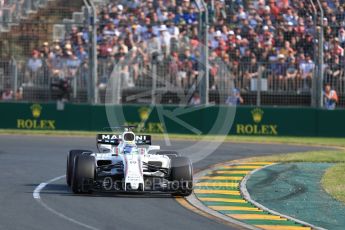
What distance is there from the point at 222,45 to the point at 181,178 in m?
15.8

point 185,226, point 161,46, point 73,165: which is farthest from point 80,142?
point 185,226

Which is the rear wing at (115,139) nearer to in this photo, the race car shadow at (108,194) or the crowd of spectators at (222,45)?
the race car shadow at (108,194)

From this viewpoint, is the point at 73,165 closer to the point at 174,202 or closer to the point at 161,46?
the point at 174,202

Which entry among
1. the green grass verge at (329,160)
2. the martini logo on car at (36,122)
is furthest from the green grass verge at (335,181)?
the martini logo on car at (36,122)

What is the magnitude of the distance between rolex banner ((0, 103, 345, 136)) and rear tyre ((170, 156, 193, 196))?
50.4ft

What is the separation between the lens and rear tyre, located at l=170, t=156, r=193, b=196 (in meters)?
16.4

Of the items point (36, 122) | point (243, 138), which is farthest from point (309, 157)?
point (36, 122)

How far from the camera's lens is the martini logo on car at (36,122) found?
33.3m

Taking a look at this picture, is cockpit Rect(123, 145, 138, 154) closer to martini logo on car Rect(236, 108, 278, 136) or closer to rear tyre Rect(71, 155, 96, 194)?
rear tyre Rect(71, 155, 96, 194)

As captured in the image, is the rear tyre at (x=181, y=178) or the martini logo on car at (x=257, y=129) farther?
the martini logo on car at (x=257, y=129)

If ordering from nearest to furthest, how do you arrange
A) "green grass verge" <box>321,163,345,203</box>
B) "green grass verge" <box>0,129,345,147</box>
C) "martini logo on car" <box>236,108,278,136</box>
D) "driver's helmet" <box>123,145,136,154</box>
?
1. "green grass verge" <box>321,163,345,203</box>
2. "driver's helmet" <box>123,145,136,154</box>
3. "green grass verge" <box>0,129,345,147</box>
4. "martini logo on car" <box>236,108,278,136</box>

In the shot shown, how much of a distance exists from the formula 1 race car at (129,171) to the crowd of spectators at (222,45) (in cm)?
1423

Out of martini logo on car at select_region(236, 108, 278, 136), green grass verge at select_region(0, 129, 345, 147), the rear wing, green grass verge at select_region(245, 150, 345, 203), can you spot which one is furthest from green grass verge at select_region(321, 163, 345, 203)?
martini logo on car at select_region(236, 108, 278, 136)

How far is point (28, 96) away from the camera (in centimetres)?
3275
